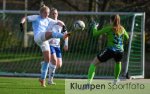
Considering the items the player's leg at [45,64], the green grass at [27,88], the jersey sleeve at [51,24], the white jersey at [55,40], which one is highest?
the jersey sleeve at [51,24]

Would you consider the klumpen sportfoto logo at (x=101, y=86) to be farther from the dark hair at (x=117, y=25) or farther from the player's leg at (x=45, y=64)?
the dark hair at (x=117, y=25)

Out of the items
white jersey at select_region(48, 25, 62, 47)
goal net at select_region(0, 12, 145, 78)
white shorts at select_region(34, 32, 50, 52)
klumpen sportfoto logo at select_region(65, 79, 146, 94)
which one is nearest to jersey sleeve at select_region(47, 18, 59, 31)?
white jersey at select_region(48, 25, 62, 47)

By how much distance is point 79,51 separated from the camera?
23.1m

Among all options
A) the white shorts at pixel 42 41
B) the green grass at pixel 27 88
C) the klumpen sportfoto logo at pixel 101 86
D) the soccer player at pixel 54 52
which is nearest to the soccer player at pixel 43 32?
the white shorts at pixel 42 41

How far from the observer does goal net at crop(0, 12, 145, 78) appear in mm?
21031

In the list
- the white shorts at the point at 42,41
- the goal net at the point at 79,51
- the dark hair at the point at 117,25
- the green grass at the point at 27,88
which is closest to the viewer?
the green grass at the point at 27,88

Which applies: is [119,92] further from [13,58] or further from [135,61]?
[13,58]

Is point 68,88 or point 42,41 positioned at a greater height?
point 42,41

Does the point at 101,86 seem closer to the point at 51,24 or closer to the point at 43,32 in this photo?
the point at 43,32

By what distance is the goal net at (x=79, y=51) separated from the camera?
21.0m

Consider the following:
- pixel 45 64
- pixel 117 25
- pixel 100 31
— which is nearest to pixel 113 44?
pixel 117 25

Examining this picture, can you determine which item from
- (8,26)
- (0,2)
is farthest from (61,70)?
(0,2)

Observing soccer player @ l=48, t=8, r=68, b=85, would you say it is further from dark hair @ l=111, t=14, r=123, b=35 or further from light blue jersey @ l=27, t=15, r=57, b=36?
dark hair @ l=111, t=14, r=123, b=35

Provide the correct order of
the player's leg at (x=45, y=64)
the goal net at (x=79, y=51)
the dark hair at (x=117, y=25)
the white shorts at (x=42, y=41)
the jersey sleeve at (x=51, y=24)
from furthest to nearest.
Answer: the goal net at (x=79, y=51) → the jersey sleeve at (x=51, y=24) → the dark hair at (x=117, y=25) → the player's leg at (x=45, y=64) → the white shorts at (x=42, y=41)
